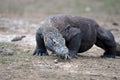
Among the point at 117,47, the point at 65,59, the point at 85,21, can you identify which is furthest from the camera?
the point at 117,47

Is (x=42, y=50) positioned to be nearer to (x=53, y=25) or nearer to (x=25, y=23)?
(x=53, y=25)

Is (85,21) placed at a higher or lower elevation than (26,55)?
higher

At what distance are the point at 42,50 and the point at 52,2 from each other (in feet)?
43.9

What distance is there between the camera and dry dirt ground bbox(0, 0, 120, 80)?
765 centimetres

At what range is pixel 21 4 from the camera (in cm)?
2209

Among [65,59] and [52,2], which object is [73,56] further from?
[52,2]

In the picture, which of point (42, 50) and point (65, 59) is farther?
point (42, 50)

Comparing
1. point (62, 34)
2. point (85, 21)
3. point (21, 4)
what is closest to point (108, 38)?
point (85, 21)

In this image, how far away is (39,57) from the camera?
364 inches

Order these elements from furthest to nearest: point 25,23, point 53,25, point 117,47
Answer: point 25,23
point 117,47
point 53,25

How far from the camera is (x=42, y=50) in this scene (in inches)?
384

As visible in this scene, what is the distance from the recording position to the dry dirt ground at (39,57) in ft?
25.1

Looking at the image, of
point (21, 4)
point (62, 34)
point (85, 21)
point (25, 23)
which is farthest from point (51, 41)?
point (21, 4)

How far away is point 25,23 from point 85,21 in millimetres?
6454
